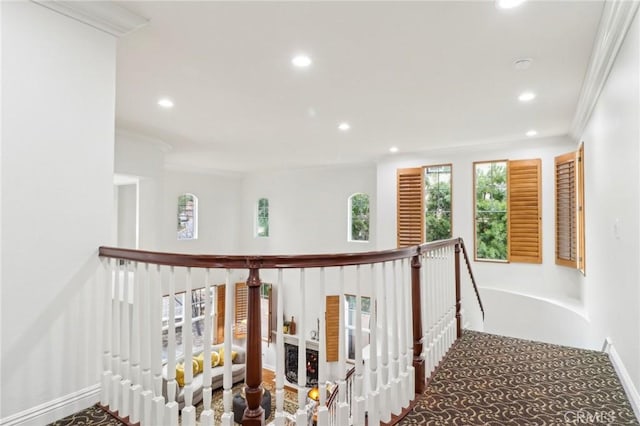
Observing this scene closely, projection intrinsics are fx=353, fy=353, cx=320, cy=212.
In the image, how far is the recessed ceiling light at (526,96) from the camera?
372cm

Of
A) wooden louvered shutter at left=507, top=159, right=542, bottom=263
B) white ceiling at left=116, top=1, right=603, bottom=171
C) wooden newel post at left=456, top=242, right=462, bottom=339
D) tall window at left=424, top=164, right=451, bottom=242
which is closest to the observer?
white ceiling at left=116, top=1, right=603, bottom=171

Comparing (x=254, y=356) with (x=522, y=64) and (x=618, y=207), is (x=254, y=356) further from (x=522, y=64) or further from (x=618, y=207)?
(x=522, y=64)

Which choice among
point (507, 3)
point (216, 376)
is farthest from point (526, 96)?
point (216, 376)

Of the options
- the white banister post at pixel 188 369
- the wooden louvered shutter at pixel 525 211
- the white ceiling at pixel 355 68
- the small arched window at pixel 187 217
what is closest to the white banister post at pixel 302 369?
the white banister post at pixel 188 369

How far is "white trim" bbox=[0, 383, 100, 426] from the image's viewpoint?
193cm

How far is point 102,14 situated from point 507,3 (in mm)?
2536

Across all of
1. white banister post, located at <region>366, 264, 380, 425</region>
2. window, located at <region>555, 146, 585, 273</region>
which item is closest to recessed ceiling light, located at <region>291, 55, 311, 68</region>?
white banister post, located at <region>366, 264, 380, 425</region>

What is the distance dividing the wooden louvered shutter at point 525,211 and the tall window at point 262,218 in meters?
6.21

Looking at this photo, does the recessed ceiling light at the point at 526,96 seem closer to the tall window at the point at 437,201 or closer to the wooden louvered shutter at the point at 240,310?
the tall window at the point at 437,201

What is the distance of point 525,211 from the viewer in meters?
5.83

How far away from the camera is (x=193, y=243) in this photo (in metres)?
8.88

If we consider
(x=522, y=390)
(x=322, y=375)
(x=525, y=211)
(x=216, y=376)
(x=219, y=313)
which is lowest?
(x=216, y=376)

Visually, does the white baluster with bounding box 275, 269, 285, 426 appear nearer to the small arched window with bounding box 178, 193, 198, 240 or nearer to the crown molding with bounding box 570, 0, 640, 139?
the crown molding with bounding box 570, 0, 640, 139

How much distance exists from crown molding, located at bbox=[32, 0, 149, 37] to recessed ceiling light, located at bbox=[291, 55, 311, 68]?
3.65ft
